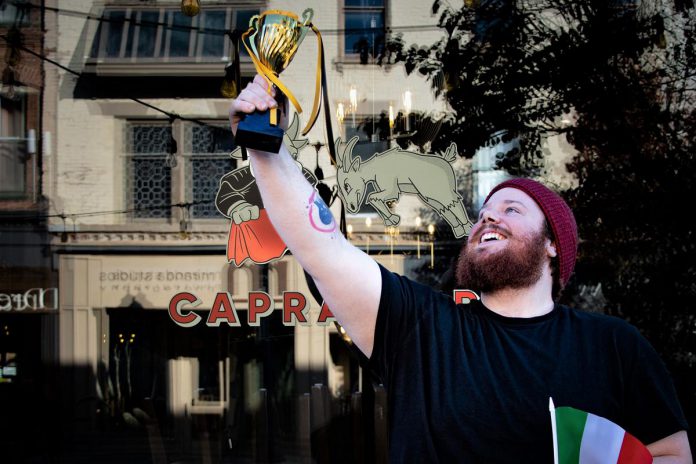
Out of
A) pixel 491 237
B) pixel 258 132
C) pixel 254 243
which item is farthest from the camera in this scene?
pixel 254 243

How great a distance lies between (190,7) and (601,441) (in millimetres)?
2806

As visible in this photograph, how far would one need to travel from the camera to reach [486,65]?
381 cm

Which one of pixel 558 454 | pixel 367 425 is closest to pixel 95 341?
pixel 367 425

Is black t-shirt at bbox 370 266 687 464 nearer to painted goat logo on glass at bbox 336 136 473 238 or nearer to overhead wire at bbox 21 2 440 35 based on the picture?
painted goat logo on glass at bbox 336 136 473 238

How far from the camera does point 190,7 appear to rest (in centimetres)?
367

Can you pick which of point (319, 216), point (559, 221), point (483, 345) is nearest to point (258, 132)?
point (319, 216)

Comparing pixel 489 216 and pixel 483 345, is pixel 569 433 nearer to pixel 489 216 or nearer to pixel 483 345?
pixel 483 345

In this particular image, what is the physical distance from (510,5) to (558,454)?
8.82 feet

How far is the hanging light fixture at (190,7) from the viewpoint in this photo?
3.67 m

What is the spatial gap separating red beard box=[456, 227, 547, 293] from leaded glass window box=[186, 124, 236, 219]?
196 centimetres

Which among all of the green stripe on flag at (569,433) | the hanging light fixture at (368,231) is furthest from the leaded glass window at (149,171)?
the green stripe on flag at (569,433)

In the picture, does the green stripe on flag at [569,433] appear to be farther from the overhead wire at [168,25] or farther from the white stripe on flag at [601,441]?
the overhead wire at [168,25]

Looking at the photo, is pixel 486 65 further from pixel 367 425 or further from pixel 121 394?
pixel 121 394

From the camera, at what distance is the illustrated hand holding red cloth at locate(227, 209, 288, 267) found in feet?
11.7
